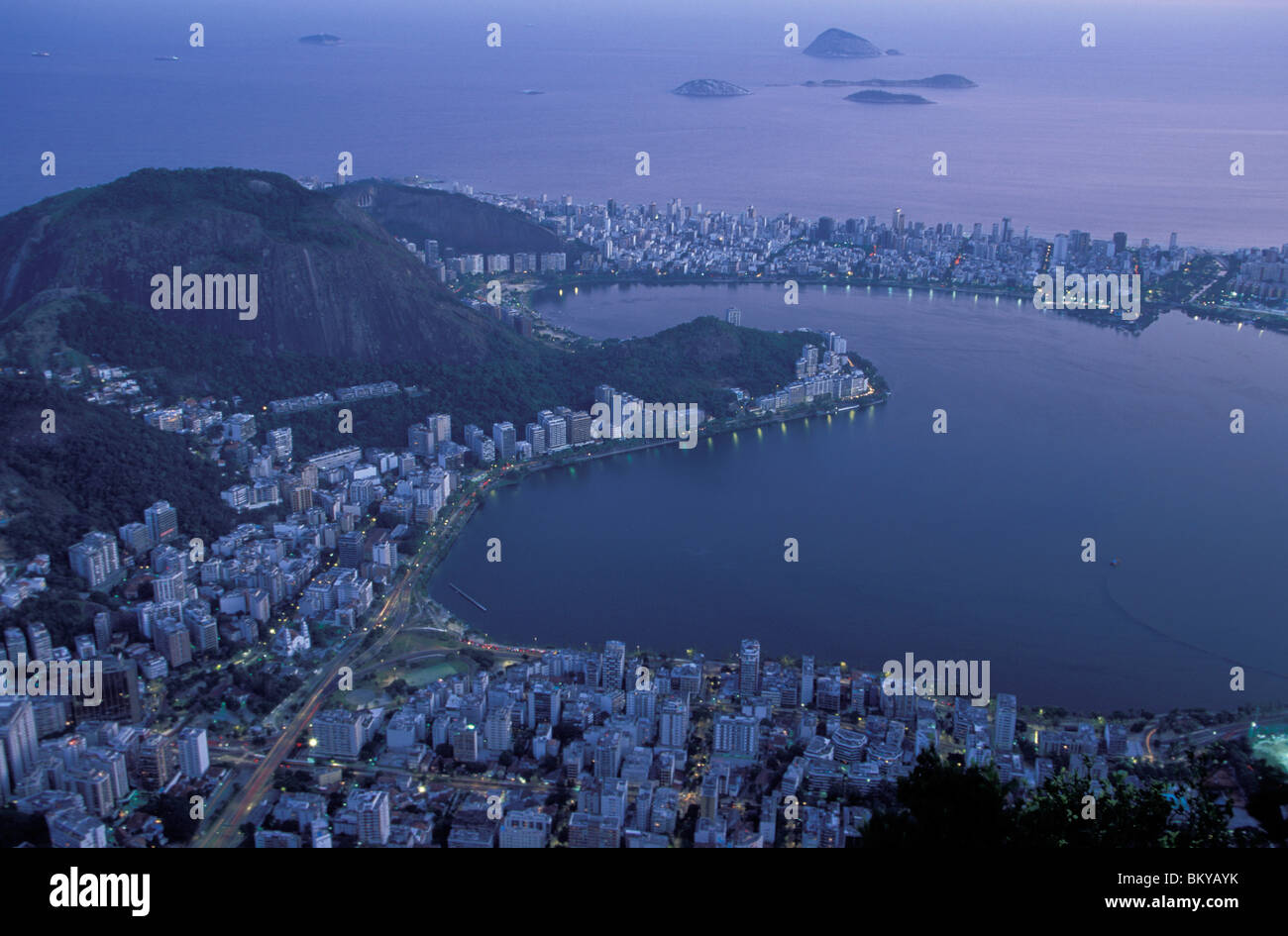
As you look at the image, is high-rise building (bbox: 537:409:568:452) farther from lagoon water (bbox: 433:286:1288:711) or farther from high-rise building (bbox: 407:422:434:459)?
high-rise building (bbox: 407:422:434:459)

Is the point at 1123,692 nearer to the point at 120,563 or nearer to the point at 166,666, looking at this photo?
the point at 166,666

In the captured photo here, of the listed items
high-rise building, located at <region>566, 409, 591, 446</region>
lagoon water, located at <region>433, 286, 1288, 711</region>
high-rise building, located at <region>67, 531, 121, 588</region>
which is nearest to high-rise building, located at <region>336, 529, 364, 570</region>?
lagoon water, located at <region>433, 286, 1288, 711</region>

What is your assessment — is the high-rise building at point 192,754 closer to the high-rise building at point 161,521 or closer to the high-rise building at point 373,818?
the high-rise building at point 373,818
